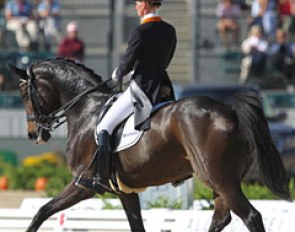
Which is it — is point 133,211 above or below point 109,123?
below

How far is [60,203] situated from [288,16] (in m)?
14.4

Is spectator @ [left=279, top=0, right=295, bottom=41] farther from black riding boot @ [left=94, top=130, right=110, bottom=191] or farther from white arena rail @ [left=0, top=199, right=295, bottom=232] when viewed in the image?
black riding boot @ [left=94, top=130, right=110, bottom=191]

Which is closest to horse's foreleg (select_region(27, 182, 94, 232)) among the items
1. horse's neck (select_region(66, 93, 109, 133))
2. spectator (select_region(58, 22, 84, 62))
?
horse's neck (select_region(66, 93, 109, 133))

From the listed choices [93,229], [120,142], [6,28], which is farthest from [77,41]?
[120,142]

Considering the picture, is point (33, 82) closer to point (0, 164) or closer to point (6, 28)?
point (0, 164)

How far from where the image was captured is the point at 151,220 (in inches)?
485

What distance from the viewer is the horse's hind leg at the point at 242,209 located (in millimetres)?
9984

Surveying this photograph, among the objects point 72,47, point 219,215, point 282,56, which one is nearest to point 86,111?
point 219,215

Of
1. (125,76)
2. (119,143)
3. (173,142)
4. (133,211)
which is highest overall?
(125,76)

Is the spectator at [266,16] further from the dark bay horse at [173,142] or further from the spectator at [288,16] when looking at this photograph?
the dark bay horse at [173,142]

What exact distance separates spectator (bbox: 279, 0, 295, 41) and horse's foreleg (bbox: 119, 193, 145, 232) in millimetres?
13454

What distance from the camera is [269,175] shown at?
10484mm

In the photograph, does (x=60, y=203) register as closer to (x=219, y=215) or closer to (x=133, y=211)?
(x=133, y=211)

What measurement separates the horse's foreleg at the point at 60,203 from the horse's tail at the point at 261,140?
1815mm
